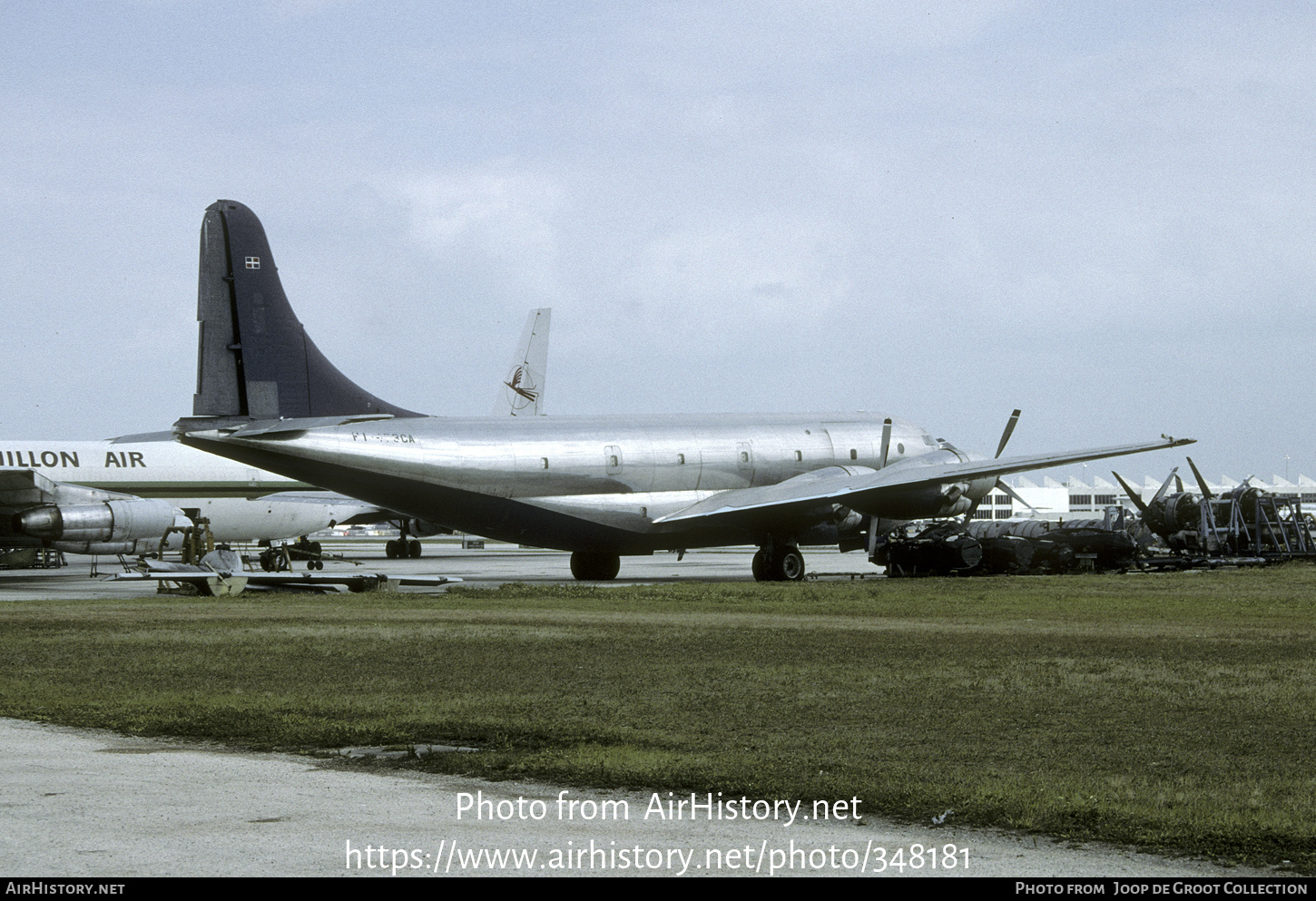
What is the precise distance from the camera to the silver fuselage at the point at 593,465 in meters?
31.3

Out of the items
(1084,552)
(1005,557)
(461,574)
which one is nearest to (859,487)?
(1005,557)

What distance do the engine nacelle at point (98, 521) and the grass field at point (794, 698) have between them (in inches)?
504

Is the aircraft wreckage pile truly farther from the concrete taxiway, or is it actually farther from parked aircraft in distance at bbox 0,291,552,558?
parked aircraft in distance at bbox 0,291,552,558

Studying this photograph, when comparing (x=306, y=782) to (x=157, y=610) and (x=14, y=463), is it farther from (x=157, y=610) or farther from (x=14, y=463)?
(x=14, y=463)

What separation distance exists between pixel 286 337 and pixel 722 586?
38.9 ft

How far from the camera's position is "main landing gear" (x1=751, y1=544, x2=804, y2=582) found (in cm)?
3688

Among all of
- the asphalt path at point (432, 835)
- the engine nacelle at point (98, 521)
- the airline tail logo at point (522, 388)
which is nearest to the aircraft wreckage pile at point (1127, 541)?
the engine nacelle at point (98, 521)

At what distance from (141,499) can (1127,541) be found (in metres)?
29.6

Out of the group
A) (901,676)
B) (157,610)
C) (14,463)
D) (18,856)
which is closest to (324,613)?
(157,610)

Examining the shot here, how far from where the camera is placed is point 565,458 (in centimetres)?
3431

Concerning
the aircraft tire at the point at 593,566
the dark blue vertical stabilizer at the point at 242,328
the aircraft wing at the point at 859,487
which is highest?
the dark blue vertical stabilizer at the point at 242,328

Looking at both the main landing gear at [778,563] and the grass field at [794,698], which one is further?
the main landing gear at [778,563]

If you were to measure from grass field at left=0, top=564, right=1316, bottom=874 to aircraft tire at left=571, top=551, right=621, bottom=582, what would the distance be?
12989mm

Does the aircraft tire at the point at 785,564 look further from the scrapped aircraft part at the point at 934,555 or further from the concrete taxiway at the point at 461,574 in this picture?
the scrapped aircraft part at the point at 934,555
